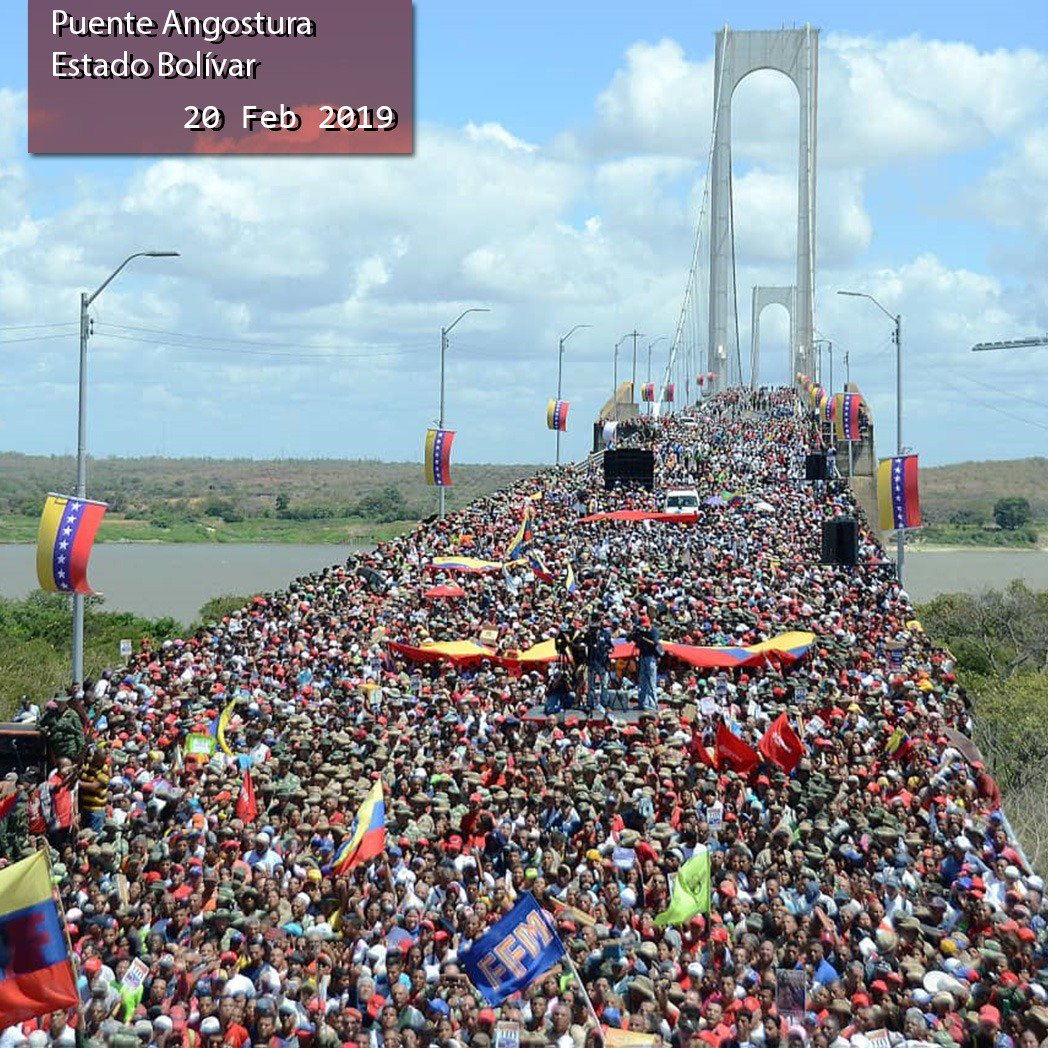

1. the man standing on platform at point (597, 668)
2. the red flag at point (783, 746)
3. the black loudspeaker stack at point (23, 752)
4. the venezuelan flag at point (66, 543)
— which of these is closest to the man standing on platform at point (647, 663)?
the man standing on platform at point (597, 668)

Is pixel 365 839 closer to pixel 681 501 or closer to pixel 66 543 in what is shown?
pixel 66 543

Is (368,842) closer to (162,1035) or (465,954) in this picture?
(465,954)

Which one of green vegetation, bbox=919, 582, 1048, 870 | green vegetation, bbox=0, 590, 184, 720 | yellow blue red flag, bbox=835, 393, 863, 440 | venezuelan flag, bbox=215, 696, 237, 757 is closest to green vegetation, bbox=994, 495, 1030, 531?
green vegetation, bbox=919, 582, 1048, 870

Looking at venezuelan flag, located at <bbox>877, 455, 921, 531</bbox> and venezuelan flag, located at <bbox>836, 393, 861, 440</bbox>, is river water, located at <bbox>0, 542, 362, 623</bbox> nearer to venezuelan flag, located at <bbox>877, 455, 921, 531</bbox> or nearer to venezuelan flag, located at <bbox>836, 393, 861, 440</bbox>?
venezuelan flag, located at <bbox>836, 393, 861, 440</bbox>

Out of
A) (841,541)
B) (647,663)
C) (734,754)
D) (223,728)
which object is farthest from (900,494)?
(223,728)

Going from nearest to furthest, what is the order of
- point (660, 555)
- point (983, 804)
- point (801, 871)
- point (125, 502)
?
point (801, 871), point (983, 804), point (660, 555), point (125, 502)

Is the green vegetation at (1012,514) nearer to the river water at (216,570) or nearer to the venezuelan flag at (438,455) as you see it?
the river water at (216,570)

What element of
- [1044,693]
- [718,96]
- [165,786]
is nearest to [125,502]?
[718,96]
